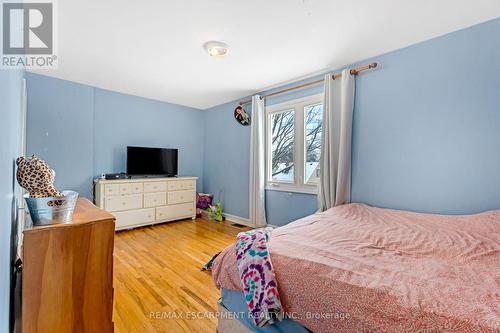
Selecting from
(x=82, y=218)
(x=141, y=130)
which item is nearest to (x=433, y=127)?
(x=82, y=218)

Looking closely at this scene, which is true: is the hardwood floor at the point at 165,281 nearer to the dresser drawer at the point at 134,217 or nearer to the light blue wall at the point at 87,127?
the dresser drawer at the point at 134,217

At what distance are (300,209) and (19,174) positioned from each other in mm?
2959

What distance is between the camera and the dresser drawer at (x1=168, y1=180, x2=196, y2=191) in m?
4.22

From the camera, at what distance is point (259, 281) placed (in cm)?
118

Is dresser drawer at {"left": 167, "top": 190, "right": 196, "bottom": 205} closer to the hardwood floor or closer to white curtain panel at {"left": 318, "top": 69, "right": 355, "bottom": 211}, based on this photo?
the hardwood floor

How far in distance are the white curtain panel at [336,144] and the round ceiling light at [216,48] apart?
133cm

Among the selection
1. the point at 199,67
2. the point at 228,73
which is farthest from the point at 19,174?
the point at 228,73

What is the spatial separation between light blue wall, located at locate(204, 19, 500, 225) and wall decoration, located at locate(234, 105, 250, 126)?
76.0 inches

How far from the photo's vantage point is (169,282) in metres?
2.16

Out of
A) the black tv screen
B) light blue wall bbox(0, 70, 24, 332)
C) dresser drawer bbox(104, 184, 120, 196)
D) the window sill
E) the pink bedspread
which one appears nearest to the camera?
light blue wall bbox(0, 70, 24, 332)

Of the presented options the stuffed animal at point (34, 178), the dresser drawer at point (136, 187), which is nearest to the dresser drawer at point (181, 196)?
the dresser drawer at point (136, 187)

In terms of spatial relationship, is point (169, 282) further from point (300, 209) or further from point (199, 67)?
point (199, 67)


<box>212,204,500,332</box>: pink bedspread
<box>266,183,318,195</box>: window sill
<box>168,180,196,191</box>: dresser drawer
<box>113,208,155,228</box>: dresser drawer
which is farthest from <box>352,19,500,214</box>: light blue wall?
<box>113,208,155,228</box>: dresser drawer

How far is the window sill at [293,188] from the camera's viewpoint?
125 inches
